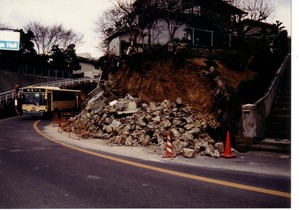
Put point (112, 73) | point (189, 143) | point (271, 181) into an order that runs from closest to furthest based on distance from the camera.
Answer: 1. point (271, 181)
2. point (189, 143)
3. point (112, 73)

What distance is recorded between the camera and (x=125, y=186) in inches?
197

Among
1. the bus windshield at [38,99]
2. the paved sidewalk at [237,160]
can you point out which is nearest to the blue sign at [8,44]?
the paved sidewalk at [237,160]

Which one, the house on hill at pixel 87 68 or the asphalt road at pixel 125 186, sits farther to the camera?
the house on hill at pixel 87 68

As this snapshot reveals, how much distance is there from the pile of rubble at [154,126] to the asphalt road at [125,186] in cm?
189

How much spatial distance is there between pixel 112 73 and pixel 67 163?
511 inches

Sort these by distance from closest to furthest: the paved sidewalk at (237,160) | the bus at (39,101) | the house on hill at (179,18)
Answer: the paved sidewalk at (237,160) < the bus at (39,101) < the house on hill at (179,18)

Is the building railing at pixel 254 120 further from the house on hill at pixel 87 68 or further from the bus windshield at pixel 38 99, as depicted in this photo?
the house on hill at pixel 87 68

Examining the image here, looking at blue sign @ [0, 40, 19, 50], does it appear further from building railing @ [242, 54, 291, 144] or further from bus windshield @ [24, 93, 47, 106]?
bus windshield @ [24, 93, 47, 106]

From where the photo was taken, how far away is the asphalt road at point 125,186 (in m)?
4.29

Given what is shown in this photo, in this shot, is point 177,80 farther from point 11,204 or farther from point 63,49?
point 63,49

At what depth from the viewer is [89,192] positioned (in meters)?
4.73

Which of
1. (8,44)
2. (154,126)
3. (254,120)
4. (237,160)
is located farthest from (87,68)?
(237,160)

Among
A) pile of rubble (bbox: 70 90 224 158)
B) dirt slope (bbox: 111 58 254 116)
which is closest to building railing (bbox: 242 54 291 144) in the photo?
pile of rubble (bbox: 70 90 224 158)
